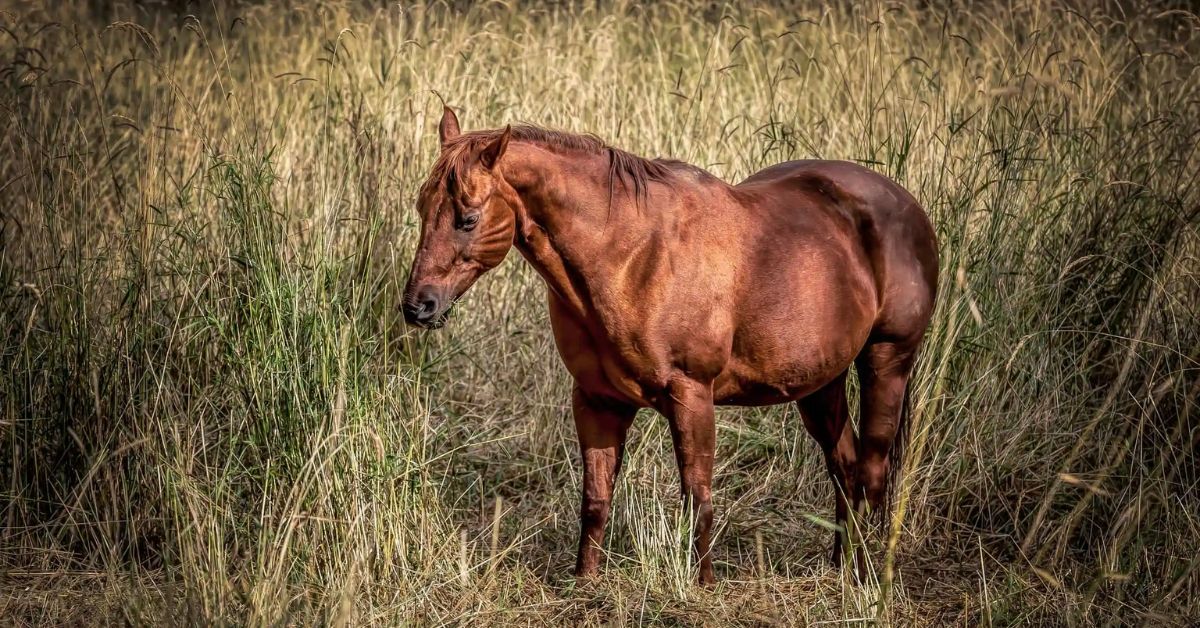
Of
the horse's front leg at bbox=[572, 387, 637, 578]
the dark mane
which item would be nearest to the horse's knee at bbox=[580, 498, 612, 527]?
the horse's front leg at bbox=[572, 387, 637, 578]

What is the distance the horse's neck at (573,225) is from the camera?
355cm

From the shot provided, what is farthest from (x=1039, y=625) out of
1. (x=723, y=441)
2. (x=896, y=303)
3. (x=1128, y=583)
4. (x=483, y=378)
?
(x=483, y=378)

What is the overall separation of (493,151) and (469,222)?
22 centimetres

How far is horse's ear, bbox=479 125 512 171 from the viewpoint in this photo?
3357mm

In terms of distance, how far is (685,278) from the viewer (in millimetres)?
3676

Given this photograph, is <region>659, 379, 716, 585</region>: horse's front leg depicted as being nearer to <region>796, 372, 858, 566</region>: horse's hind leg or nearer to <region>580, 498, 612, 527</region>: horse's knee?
<region>580, 498, 612, 527</region>: horse's knee

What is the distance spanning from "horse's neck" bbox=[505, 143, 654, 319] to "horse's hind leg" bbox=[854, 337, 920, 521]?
1152 millimetres

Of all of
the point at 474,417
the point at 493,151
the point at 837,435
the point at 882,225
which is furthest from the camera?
the point at 474,417

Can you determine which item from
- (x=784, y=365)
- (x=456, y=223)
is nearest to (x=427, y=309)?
(x=456, y=223)

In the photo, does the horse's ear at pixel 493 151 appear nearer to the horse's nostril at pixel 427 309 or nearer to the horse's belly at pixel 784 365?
the horse's nostril at pixel 427 309

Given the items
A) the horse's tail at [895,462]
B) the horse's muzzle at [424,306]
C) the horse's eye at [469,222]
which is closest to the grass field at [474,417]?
the horse's tail at [895,462]

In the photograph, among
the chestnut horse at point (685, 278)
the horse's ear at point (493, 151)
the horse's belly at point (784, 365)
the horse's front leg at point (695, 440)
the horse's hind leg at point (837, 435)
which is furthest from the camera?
the horse's hind leg at point (837, 435)

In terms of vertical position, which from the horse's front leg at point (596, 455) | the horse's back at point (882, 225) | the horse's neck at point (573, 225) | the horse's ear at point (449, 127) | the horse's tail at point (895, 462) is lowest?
the horse's tail at point (895, 462)

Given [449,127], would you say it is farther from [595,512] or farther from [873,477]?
[873,477]
